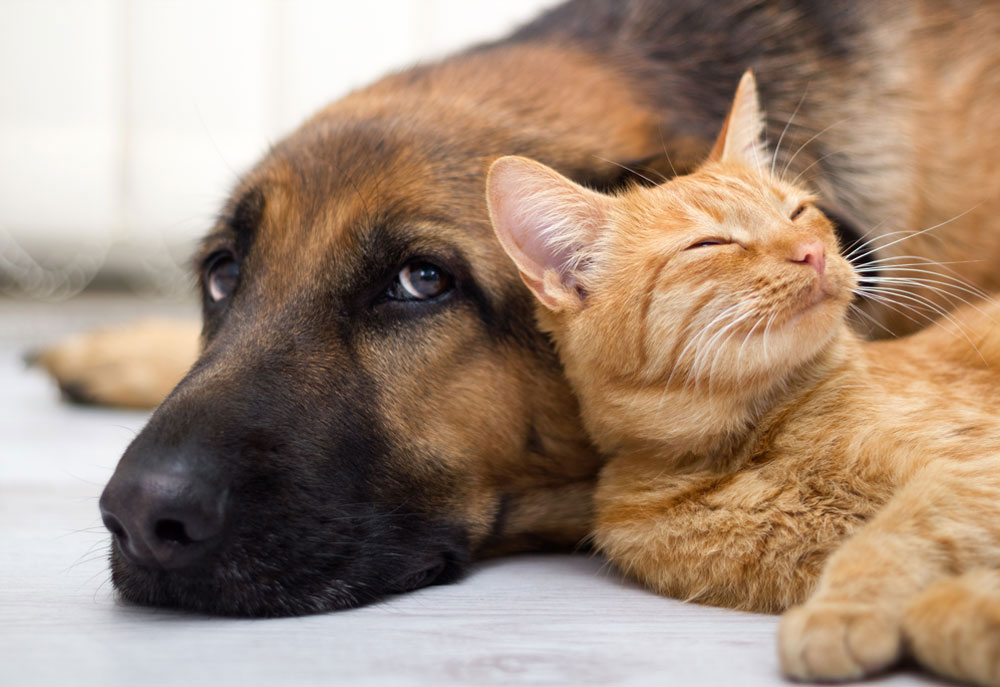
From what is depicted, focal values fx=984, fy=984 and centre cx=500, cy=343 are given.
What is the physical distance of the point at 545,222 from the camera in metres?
1.60

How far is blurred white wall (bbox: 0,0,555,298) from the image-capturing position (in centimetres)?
508

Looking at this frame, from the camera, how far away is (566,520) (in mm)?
1807

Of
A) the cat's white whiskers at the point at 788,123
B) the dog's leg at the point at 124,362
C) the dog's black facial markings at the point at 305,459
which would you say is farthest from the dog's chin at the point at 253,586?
the dog's leg at the point at 124,362

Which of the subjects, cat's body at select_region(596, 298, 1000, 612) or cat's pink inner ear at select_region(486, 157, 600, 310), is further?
cat's pink inner ear at select_region(486, 157, 600, 310)

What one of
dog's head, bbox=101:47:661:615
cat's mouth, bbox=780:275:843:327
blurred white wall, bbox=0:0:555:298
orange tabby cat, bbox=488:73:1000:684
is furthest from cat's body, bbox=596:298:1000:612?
blurred white wall, bbox=0:0:555:298

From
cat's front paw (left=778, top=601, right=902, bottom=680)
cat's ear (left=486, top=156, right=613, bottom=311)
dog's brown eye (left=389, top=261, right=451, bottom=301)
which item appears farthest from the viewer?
dog's brown eye (left=389, top=261, right=451, bottom=301)

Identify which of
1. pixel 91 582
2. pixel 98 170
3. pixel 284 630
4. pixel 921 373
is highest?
pixel 921 373

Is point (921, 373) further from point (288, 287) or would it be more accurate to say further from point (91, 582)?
point (91, 582)

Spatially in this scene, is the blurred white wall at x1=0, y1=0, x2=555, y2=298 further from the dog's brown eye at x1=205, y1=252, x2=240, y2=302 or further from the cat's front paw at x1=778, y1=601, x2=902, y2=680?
the cat's front paw at x1=778, y1=601, x2=902, y2=680

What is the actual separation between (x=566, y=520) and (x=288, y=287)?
2.14 feet

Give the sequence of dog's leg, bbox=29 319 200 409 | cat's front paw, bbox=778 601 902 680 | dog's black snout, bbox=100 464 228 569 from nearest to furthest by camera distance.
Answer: cat's front paw, bbox=778 601 902 680 → dog's black snout, bbox=100 464 228 569 → dog's leg, bbox=29 319 200 409

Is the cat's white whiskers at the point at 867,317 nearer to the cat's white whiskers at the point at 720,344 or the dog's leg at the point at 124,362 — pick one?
the cat's white whiskers at the point at 720,344

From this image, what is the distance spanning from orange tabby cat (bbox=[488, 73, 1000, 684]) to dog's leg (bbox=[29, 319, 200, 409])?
198 centimetres

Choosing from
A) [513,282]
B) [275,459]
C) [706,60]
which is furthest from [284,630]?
[706,60]
